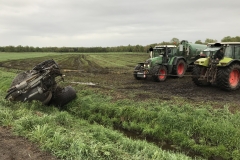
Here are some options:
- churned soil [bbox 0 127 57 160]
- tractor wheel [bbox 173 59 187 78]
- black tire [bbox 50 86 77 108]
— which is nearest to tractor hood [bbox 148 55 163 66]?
tractor wheel [bbox 173 59 187 78]

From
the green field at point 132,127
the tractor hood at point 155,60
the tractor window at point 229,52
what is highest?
the tractor window at point 229,52

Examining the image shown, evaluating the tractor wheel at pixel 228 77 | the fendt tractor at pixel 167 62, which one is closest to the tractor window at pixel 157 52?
the fendt tractor at pixel 167 62

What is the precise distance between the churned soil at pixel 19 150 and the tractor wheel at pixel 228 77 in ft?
26.3

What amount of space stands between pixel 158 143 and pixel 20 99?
498 cm

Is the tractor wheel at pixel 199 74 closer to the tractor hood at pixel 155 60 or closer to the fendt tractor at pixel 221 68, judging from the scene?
the fendt tractor at pixel 221 68

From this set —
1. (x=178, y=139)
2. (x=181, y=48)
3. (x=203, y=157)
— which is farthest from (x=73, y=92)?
(x=181, y=48)

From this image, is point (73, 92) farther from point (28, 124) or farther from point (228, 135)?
point (228, 135)

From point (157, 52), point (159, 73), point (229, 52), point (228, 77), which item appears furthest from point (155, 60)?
point (228, 77)

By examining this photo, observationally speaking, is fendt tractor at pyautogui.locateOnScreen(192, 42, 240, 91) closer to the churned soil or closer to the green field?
the green field

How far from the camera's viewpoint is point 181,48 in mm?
15039

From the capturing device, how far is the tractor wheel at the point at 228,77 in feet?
31.9

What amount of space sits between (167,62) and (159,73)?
1.18m

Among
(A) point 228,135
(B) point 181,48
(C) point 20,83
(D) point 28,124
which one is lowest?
(A) point 228,135

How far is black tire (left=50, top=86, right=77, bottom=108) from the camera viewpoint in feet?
29.7
